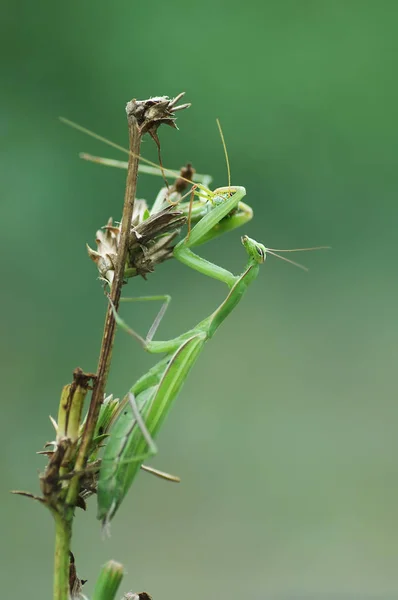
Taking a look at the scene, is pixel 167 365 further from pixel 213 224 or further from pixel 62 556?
pixel 62 556

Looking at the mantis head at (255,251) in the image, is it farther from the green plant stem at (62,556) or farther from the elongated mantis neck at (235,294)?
the green plant stem at (62,556)

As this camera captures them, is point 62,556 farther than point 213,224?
No

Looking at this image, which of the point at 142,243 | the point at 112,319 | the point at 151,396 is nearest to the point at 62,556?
the point at 112,319

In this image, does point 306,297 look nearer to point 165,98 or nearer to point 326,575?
point 326,575

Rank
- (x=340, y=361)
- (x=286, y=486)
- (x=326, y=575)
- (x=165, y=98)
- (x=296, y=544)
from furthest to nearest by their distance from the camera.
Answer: (x=340, y=361) < (x=286, y=486) < (x=296, y=544) < (x=326, y=575) < (x=165, y=98)

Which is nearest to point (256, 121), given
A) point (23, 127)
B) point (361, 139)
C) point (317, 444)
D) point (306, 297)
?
point (361, 139)

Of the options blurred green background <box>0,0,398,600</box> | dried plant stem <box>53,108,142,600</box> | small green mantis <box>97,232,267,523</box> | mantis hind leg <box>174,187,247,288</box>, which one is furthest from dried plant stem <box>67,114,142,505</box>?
blurred green background <box>0,0,398,600</box>

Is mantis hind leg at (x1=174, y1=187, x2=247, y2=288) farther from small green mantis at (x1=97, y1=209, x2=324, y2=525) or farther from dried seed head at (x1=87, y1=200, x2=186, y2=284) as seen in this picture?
dried seed head at (x1=87, y1=200, x2=186, y2=284)

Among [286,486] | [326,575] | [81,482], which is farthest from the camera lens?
[286,486]

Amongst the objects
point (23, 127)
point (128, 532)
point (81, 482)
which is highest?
point (23, 127)
